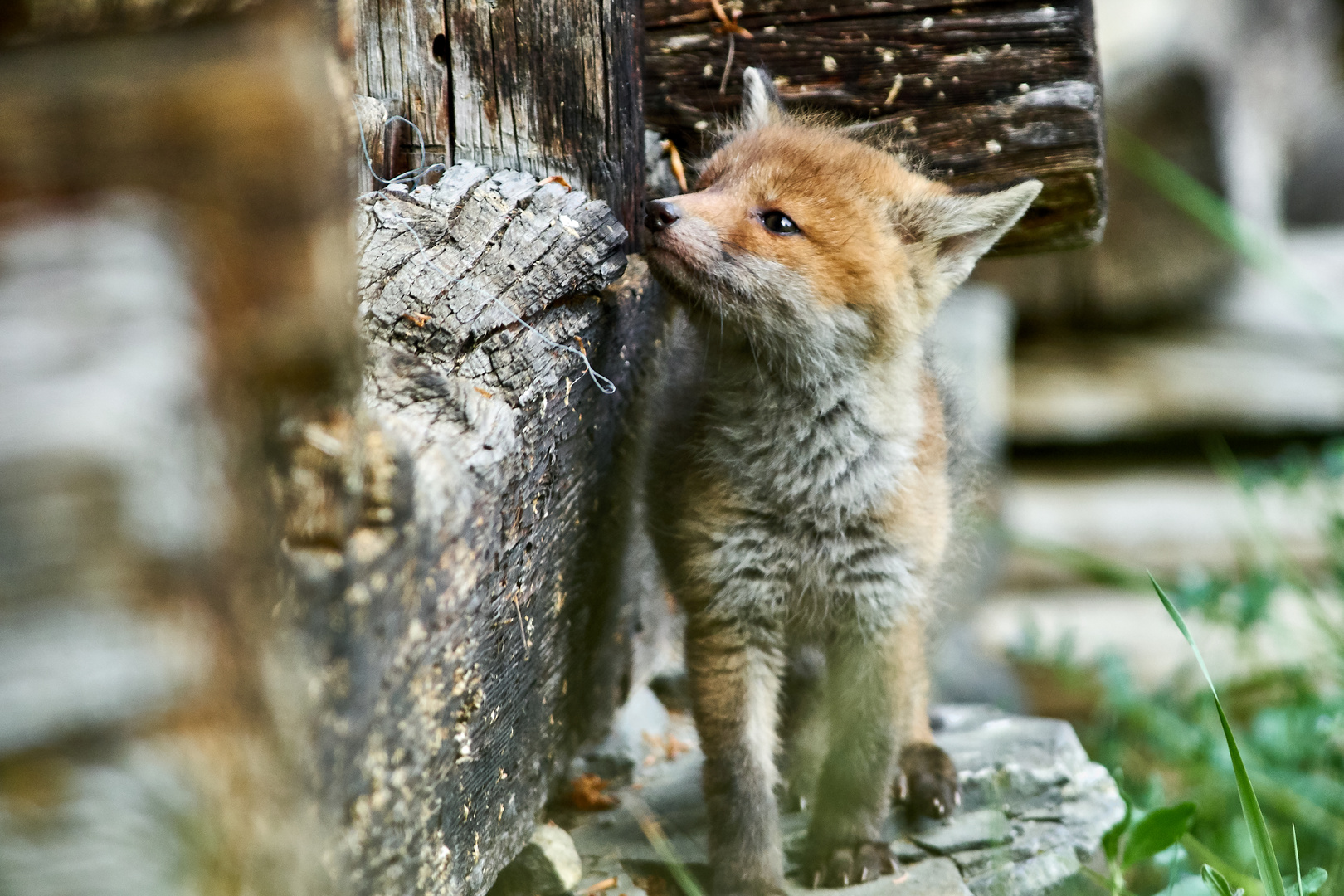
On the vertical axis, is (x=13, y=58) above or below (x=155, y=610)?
above

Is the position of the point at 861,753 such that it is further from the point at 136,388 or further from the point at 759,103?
the point at 136,388

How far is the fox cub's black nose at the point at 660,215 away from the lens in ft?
8.18

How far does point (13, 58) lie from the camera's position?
0.91 meters

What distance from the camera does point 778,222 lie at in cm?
269

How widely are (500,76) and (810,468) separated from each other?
45.8 inches

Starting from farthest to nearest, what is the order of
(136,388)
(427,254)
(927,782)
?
(927,782)
(427,254)
(136,388)

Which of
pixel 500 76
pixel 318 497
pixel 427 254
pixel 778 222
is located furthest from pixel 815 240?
pixel 318 497

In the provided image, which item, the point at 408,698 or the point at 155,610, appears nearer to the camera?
the point at 155,610

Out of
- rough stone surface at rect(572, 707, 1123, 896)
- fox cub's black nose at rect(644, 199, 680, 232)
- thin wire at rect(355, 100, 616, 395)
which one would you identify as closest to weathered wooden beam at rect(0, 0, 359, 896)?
thin wire at rect(355, 100, 616, 395)

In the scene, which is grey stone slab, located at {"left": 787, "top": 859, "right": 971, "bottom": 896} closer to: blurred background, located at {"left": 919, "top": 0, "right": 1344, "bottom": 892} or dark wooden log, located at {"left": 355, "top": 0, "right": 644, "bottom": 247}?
dark wooden log, located at {"left": 355, "top": 0, "right": 644, "bottom": 247}

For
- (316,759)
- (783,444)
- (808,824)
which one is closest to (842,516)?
(783,444)

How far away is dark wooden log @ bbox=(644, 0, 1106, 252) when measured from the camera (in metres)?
2.90

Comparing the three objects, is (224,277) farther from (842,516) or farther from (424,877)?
(842,516)

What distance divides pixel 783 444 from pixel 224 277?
1839 mm
